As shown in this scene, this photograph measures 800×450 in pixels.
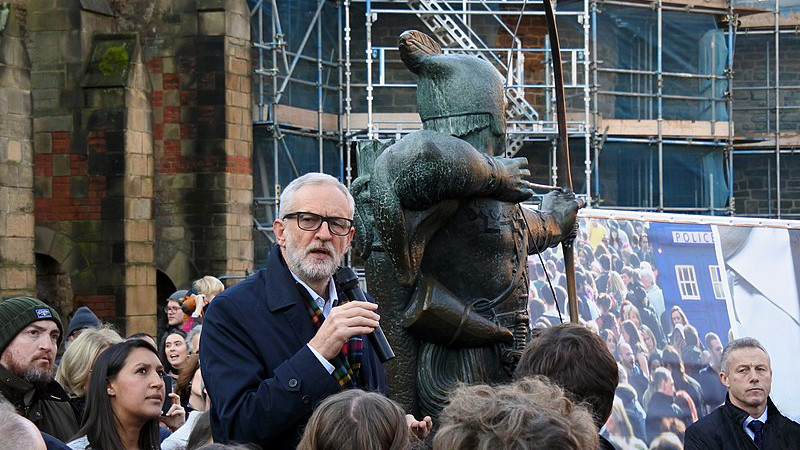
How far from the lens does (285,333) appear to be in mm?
3771

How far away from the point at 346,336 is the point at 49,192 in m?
16.0

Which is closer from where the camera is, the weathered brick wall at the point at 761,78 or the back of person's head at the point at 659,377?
the back of person's head at the point at 659,377

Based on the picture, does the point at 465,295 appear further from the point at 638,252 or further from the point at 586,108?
the point at 586,108

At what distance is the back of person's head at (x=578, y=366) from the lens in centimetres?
364

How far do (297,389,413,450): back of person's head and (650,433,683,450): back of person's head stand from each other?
5.27 meters

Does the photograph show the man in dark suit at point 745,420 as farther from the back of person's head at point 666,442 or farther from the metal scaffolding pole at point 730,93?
the metal scaffolding pole at point 730,93

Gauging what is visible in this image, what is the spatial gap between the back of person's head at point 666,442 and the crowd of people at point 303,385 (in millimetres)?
1924

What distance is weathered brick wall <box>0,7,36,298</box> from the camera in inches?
584

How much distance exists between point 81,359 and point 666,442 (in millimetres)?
3747

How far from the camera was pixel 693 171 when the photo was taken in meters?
23.2

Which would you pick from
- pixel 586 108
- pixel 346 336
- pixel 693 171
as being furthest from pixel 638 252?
pixel 693 171

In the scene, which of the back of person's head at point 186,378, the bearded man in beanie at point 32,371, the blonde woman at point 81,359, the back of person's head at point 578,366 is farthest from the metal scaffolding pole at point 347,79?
the back of person's head at point 578,366

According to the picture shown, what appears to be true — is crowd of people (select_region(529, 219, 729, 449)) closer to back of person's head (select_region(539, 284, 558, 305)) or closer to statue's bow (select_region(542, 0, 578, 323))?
back of person's head (select_region(539, 284, 558, 305))

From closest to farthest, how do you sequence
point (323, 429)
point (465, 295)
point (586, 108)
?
point (323, 429), point (465, 295), point (586, 108)
